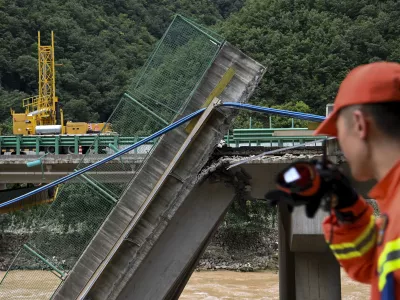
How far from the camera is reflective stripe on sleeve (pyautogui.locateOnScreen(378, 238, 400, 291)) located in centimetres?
186

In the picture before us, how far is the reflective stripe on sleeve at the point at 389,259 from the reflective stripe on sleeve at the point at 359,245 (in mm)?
374

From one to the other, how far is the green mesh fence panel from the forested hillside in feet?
136

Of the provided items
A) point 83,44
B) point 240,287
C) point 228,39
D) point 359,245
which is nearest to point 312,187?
point 359,245

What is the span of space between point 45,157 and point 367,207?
769 inches

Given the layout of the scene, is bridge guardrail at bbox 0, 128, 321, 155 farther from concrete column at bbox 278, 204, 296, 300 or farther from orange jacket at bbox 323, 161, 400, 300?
orange jacket at bbox 323, 161, 400, 300

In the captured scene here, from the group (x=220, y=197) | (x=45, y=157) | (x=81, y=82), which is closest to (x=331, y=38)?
(x=81, y=82)

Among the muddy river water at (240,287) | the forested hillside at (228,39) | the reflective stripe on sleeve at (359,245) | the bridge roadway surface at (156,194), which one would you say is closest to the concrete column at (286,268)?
the bridge roadway surface at (156,194)

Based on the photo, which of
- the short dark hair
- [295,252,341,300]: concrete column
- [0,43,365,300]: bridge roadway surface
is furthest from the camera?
[295,252,341,300]: concrete column

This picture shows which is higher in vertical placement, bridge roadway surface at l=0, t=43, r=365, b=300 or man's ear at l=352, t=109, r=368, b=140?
bridge roadway surface at l=0, t=43, r=365, b=300

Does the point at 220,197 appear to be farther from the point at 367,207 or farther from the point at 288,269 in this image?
the point at 367,207

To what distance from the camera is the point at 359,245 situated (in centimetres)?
231

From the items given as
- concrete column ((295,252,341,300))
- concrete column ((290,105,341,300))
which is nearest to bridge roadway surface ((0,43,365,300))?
concrete column ((290,105,341,300))

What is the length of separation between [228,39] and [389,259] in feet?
227

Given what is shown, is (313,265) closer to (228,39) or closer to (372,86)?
(372,86)
